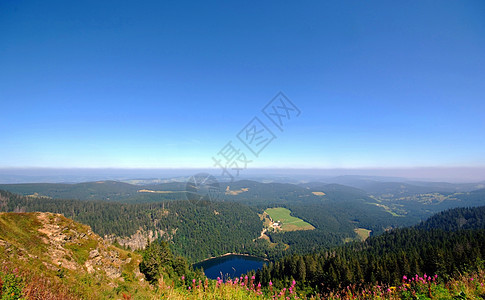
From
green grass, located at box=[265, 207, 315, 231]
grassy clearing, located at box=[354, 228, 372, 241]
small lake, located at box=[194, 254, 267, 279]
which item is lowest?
grassy clearing, located at box=[354, 228, 372, 241]

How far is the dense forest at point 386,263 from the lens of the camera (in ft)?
78.4

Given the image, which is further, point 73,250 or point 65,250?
point 73,250

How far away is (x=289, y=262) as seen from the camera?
52.8m

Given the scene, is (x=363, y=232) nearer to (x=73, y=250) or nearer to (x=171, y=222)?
(x=171, y=222)

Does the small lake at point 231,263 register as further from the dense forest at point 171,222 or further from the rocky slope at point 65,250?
the rocky slope at point 65,250

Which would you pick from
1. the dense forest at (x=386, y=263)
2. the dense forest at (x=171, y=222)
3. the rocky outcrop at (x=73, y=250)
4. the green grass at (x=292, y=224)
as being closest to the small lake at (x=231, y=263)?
the dense forest at (x=171, y=222)

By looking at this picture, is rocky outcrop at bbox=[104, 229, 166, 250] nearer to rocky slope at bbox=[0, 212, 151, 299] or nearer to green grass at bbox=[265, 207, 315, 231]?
rocky slope at bbox=[0, 212, 151, 299]

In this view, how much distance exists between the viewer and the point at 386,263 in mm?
34906

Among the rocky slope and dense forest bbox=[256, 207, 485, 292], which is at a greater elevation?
the rocky slope

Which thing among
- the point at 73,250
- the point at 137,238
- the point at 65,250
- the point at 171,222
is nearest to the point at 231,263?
the point at 137,238

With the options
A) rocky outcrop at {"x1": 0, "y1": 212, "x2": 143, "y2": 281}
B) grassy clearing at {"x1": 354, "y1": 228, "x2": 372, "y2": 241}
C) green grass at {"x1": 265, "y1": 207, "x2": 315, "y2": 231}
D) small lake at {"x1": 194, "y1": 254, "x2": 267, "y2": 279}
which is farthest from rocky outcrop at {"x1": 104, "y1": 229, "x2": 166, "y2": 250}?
grassy clearing at {"x1": 354, "y1": 228, "x2": 372, "y2": 241}

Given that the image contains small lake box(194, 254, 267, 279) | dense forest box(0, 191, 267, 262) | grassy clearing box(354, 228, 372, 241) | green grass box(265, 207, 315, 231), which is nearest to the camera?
small lake box(194, 254, 267, 279)

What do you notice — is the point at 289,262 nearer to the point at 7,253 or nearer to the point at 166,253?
the point at 166,253

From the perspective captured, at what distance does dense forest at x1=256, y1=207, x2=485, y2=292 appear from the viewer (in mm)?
23906
